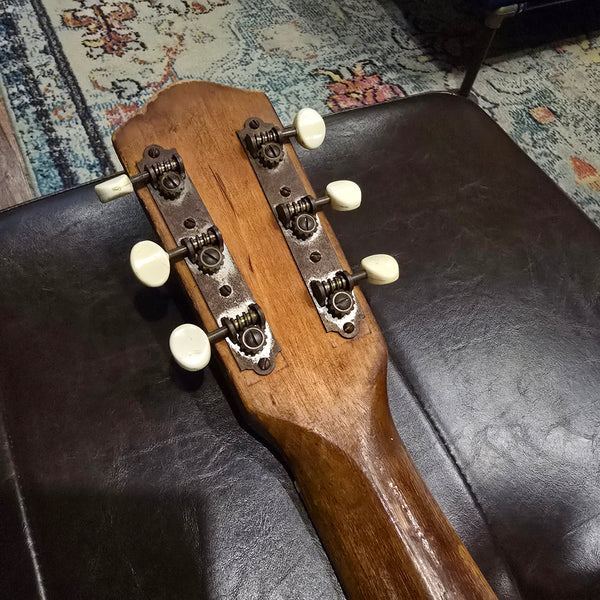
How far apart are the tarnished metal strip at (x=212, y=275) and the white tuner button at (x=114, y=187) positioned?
2cm

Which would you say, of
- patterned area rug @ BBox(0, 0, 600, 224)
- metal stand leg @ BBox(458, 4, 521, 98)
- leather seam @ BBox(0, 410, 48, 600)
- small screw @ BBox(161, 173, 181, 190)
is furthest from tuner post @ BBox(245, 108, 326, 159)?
patterned area rug @ BBox(0, 0, 600, 224)

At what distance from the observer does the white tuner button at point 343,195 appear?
27.6 inches

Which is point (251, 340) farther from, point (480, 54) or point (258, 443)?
point (480, 54)

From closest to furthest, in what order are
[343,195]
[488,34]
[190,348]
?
[190,348] < [343,195] < [488,34]

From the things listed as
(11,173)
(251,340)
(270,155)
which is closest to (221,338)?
(251,340)

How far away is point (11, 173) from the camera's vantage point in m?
1.45

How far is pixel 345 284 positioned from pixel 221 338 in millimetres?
169

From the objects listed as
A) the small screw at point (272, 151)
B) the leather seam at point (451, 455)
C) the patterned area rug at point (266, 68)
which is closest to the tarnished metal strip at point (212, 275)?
the small screw at point (272, 151)

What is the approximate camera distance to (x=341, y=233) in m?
0.89

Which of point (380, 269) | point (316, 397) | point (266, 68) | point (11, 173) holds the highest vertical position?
point (380, 269)

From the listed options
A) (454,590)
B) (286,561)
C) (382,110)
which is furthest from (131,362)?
(382,110)

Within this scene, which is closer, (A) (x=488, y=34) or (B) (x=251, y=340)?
(B) (x=251, y=340)

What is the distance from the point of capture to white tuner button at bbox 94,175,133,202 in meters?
0.65

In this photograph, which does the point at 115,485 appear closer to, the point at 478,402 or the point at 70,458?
the point at 70,458
